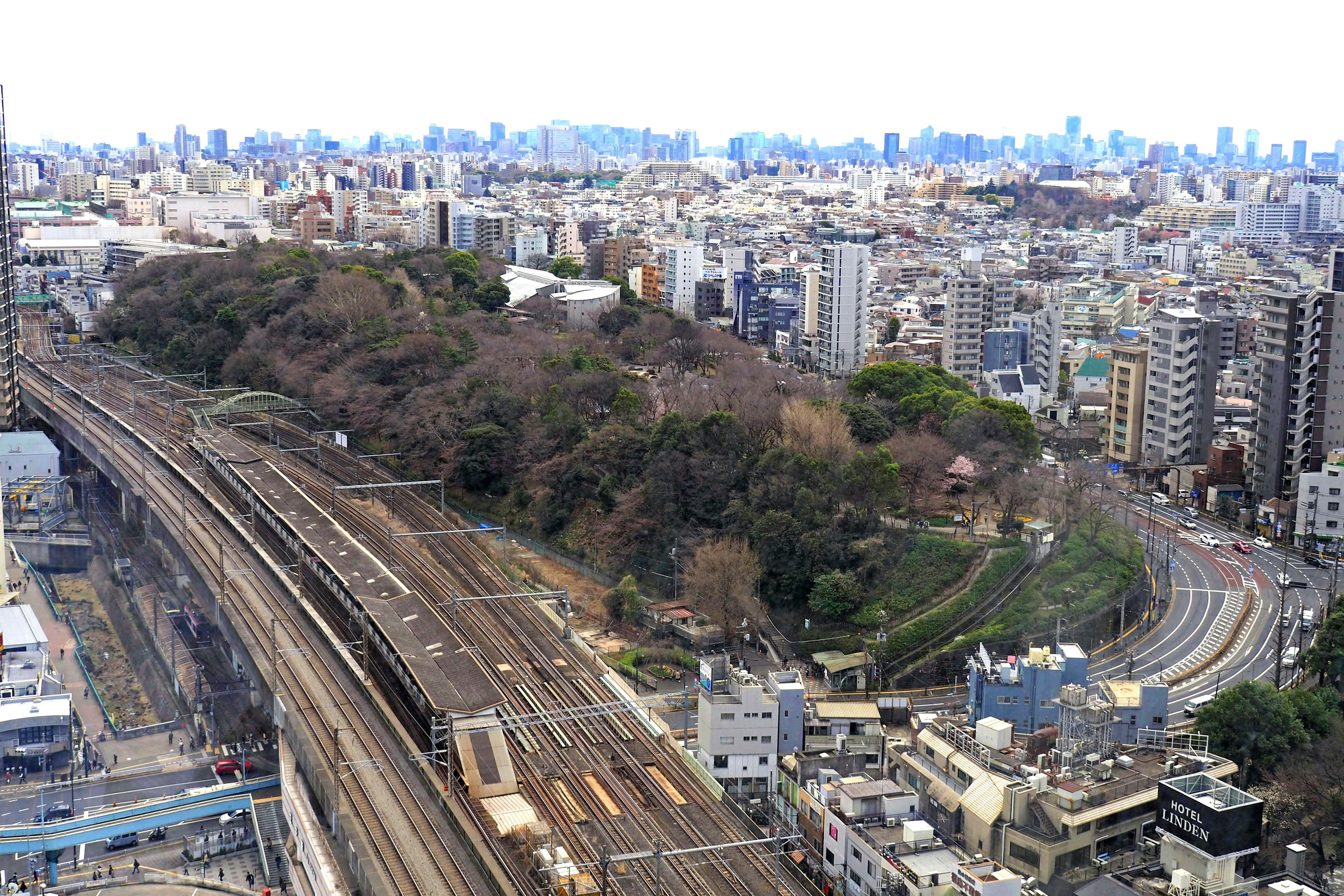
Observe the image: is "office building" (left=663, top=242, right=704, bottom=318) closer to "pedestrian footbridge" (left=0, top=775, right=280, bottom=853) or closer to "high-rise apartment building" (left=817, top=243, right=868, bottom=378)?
"high-rise apartment building" (left=817, top=243, right=868, bottom=378)

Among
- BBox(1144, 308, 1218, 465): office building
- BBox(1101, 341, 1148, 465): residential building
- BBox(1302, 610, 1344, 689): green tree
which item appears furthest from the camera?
BBox(1101, 341, 1148, 465): residential building

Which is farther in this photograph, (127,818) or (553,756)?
(553,756)

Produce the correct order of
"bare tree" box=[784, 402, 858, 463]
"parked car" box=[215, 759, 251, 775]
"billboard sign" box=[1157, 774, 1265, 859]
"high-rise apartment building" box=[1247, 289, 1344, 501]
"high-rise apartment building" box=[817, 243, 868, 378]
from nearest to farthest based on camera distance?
"billboard sign" box=[1157, 774, 1265, 859] → "parked car" box=[215, 759, 251, 775] → "bare tree" box=[784, 402, 858, 463] → "high-rise apartment building" box=[1247, 289, 1344, 501] → "high-rise apartment building" box=[817, 243, 868, 378]

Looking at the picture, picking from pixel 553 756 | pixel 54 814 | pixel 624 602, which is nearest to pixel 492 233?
pixel 624 602

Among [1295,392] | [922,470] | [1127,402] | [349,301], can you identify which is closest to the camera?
[922,470]

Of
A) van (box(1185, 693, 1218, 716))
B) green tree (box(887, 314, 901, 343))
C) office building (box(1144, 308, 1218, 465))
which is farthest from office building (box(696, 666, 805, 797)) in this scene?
green tree (box(887, 314, 901, 343))

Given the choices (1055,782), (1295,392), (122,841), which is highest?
(1295,392)

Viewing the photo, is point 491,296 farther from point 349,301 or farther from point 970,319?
point 970,319
